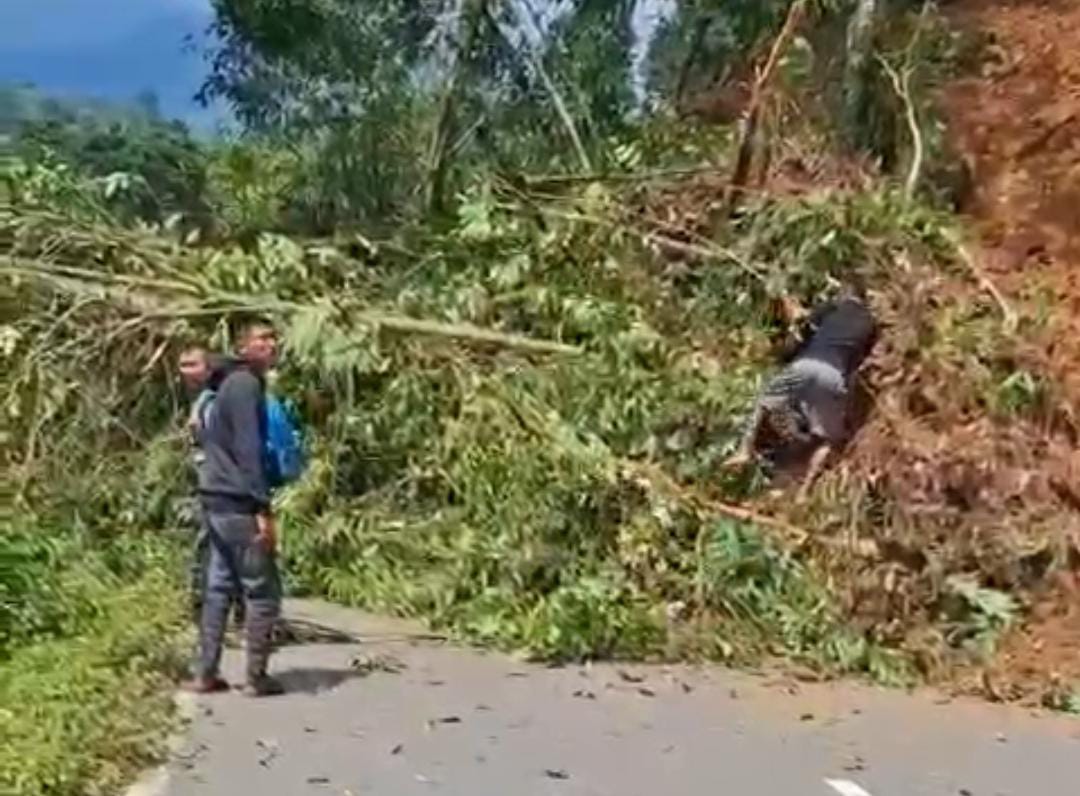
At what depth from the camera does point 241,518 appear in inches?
402

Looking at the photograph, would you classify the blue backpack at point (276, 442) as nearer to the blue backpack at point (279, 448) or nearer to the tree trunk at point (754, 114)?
the blue backpack at point (279, 448)

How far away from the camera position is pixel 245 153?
2019 cm

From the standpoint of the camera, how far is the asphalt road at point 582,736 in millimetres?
8586

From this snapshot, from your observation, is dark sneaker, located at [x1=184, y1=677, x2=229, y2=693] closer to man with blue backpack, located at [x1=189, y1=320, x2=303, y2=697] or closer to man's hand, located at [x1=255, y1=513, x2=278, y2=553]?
man with blue backpack, located at [x1=189, y1=320, x2=303, y2=697]

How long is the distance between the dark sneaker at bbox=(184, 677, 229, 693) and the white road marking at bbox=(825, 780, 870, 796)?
3.00 metres

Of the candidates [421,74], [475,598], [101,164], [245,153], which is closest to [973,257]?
[475,598]

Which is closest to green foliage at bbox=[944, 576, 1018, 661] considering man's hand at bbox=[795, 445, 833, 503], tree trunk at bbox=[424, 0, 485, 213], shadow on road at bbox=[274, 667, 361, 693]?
man's hand at bbox=[795, 445, 833, 503]

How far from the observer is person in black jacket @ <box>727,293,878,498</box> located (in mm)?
12398

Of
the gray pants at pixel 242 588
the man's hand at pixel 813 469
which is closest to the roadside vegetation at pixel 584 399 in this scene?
the man's hand at pixel 813 469

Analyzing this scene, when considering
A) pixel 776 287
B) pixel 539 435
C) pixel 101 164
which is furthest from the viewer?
pixel 101 164

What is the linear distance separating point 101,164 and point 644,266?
5.73 m

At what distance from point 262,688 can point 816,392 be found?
159 inches

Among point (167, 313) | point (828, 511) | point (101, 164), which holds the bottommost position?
point (828, 511)

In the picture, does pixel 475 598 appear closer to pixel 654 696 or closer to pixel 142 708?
pixel 654 696
